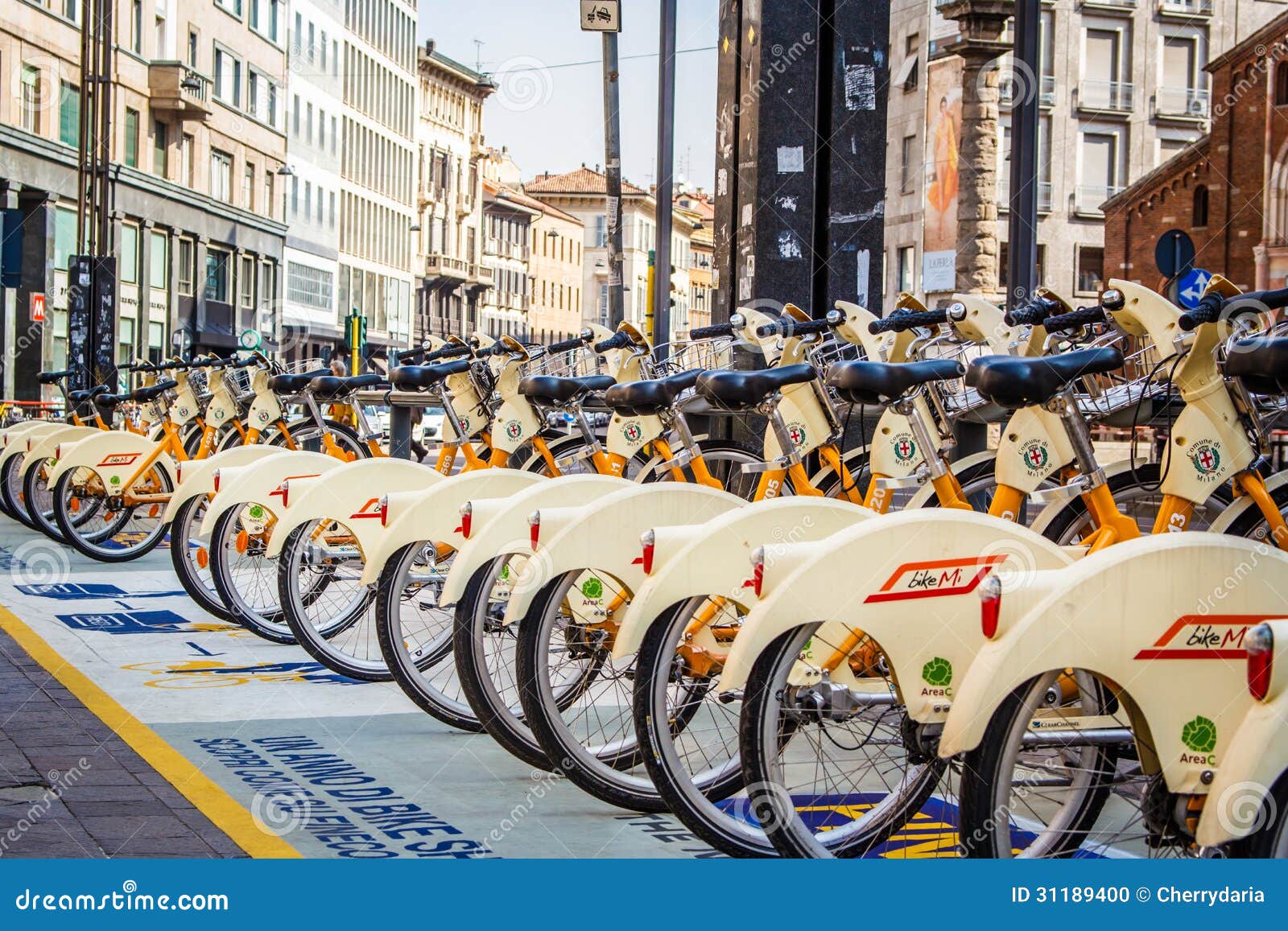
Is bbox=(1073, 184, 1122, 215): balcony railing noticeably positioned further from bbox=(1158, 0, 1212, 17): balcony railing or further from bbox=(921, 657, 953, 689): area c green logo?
bbox=(921, 657, 953, 689): area c green logo

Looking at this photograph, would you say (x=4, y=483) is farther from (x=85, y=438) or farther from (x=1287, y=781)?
(x=1287, y=781)

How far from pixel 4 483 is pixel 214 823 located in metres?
9.97

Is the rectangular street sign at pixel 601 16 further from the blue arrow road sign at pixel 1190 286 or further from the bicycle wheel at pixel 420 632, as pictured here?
the bicycle wheel at pixel 420 632

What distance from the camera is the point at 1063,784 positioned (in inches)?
159

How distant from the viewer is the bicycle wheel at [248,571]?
8.27 m

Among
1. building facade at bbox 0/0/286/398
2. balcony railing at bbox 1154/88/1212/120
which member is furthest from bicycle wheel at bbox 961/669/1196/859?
balcony railing at bbox 1154/88/1212/120

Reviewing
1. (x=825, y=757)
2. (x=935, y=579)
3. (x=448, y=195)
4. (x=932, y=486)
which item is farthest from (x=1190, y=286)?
(x=448, y=195)

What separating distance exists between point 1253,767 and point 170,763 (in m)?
3.60

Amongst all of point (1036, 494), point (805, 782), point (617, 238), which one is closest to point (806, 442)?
point (1036, 494)

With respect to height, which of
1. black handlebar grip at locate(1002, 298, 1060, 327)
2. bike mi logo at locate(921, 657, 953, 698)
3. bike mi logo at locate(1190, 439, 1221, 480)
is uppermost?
black handlebar grip at locate(1002, 298, 1060, 327)

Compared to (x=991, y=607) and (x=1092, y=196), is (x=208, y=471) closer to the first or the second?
(x=991, y=607)

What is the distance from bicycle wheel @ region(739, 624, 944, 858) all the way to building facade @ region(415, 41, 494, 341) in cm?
8026

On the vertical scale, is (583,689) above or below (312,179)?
below

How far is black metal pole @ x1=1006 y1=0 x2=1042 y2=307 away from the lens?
10000 millimetres
